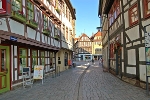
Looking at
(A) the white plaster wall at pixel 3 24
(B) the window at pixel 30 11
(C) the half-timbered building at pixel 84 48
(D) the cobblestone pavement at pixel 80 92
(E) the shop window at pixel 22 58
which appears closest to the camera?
(D) the cobblestone pavement at pixel 80 92

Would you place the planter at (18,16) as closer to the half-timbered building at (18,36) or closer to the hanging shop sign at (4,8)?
the half-timbered building at (18,36)

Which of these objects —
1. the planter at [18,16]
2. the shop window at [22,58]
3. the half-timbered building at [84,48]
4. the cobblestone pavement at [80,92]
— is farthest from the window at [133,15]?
the half-timbered building at [84,48]

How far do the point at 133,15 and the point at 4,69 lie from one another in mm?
6911

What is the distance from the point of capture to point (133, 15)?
9.77 metres

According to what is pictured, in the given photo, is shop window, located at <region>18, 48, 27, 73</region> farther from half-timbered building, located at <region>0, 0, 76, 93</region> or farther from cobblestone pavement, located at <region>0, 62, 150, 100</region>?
cobblestone pavement, located at <region>0, 62, 150, 100</region>

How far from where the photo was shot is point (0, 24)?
761 cm

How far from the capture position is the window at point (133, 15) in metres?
9.39

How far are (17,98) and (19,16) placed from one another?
4059mm

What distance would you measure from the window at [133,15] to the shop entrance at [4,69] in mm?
6399

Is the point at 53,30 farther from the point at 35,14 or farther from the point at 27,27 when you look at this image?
the point at 27,27

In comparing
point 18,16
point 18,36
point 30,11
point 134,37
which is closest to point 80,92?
point 134,37

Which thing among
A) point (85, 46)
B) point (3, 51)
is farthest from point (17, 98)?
point (85, 46)

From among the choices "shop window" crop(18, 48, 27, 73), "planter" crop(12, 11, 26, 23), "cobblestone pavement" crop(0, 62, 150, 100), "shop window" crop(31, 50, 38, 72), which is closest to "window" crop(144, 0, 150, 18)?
"cobblestone pavement" crop(0, 62, 150, 100)

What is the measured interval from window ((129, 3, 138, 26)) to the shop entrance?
640 centimetres
